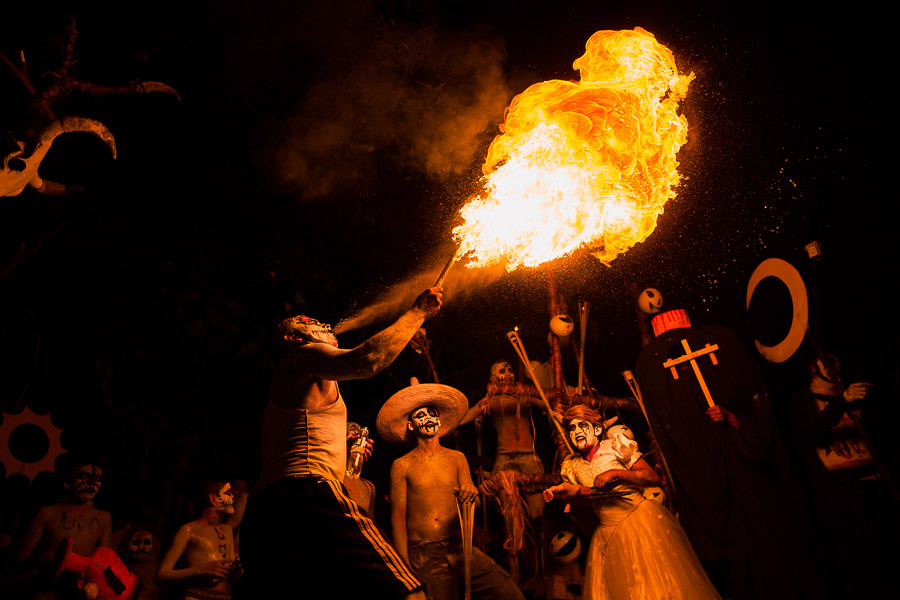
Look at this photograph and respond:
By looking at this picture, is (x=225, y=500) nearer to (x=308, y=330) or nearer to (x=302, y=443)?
(x=308, y=330)

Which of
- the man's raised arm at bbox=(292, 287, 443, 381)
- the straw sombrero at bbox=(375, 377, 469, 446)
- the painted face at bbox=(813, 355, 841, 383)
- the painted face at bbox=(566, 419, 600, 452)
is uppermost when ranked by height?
the straw sombrero at bbox=(375, 377, 469, 446)

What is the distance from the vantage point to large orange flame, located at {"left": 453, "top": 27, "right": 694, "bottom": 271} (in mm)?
5000

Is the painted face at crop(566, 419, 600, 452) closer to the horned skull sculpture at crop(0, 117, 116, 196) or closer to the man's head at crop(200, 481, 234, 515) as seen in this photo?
the man's head at crop(200, 481, 234, 515)

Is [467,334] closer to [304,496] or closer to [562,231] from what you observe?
[562,231]

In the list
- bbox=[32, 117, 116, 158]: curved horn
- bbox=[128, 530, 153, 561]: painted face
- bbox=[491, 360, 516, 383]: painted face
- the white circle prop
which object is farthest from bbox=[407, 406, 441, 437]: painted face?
bbox=[32, 117, 116, 158]: curved horn

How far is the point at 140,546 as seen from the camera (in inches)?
258

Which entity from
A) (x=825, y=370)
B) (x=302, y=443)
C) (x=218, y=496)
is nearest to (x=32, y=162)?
(x=218, y=496)

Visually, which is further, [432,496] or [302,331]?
[432,496]

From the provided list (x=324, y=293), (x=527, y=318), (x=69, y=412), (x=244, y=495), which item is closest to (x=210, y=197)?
(x=324, y=293)

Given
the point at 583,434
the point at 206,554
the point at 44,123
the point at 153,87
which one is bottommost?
the point at 206,554

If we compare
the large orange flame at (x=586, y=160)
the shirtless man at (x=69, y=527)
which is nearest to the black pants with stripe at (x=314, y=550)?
the large orange flame at (x=586, y=160)

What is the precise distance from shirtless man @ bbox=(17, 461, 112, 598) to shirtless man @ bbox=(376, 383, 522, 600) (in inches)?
116

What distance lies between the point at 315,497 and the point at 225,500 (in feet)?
13.8

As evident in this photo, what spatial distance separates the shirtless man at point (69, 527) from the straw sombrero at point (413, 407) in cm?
298
